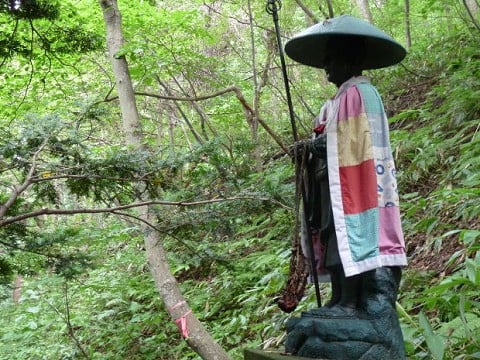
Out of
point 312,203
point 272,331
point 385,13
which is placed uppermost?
point 385,13

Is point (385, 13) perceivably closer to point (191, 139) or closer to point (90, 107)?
point (191, 139)

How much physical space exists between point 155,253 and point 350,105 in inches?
150

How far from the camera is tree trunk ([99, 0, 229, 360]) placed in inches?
219

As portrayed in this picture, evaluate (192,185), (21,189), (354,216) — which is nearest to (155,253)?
(192,185)

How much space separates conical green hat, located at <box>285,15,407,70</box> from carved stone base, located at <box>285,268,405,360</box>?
1.28 meters

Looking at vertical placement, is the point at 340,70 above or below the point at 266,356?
above

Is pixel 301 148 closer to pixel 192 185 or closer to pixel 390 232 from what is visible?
pixel 390 232

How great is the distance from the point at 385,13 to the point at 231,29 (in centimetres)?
300

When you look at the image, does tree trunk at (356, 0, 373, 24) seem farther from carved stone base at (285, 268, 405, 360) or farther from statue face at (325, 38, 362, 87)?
carved stone base at (285, 268, 405, 360)

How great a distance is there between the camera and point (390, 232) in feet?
9.03

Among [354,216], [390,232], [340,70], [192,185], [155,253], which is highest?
[340,70]

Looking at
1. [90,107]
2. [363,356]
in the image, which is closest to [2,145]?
[90,107]

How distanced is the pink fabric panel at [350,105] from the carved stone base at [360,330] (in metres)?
0.86

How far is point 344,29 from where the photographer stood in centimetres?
274
